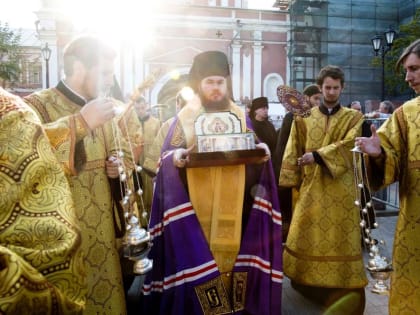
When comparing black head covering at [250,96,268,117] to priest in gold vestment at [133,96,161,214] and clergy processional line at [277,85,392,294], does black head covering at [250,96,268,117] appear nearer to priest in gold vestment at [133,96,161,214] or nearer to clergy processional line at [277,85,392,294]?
priest in gold vestment at [133,96,161,214]

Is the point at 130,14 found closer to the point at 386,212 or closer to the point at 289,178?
the point at 386,212

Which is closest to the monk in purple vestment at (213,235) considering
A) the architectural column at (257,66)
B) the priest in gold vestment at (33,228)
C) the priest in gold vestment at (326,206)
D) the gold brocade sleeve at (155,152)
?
the gold brocade sleeve at (155,152)

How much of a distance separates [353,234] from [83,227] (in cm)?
236

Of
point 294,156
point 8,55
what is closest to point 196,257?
point 294,156

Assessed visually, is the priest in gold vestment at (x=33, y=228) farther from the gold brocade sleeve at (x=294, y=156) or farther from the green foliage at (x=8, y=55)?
the green foliage at (x=8, y=55)

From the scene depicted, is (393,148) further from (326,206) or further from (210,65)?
(210,65)

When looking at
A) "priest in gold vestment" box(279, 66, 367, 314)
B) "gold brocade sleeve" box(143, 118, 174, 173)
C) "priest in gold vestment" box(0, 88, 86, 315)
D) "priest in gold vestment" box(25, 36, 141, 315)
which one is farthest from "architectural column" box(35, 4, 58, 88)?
"priest in gold vestment" box(0, 88, 86, 315)

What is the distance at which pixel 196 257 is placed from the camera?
2449 mm

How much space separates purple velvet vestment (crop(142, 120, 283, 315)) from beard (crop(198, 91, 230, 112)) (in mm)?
423

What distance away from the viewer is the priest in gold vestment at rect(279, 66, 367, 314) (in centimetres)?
338

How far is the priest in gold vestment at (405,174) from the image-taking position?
7.40 ft

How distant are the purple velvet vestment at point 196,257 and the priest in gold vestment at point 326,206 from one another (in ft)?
3.19

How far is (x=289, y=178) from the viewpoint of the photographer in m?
3.74

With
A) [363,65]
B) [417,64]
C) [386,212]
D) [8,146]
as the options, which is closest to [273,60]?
[363,65]
